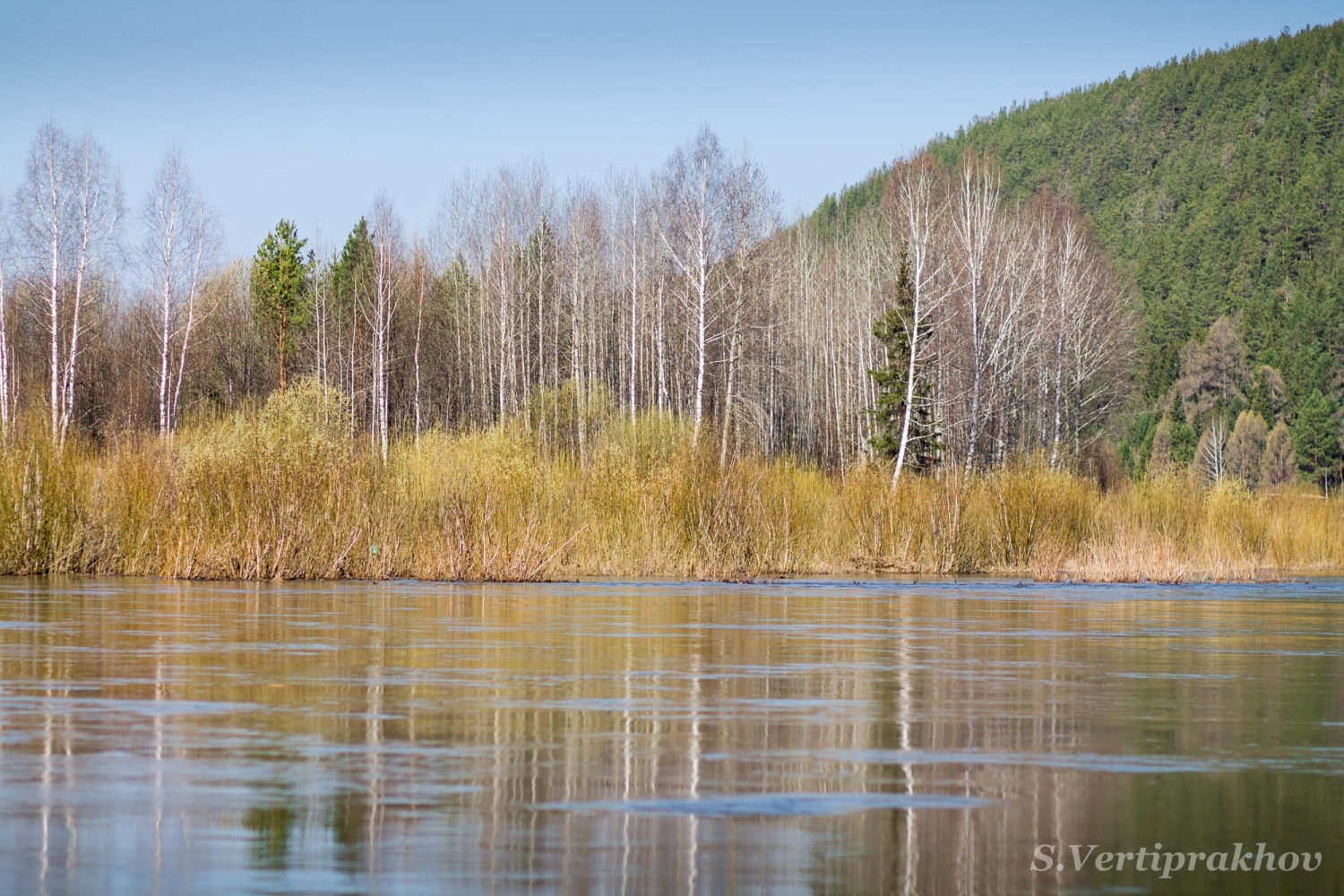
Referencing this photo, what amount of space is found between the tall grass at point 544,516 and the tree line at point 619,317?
43.7 ft

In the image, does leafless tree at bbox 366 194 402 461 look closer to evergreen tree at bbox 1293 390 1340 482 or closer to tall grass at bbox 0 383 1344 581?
tall grass at bbox 0 383 1344 581

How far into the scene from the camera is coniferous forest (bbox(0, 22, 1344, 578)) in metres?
27.2

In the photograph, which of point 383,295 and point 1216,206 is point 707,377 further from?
point 1216,206

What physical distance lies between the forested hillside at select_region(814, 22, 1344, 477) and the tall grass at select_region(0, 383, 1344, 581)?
4774 cm

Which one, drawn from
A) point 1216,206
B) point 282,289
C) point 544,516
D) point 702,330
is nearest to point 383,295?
point 282,289

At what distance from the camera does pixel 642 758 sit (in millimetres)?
8195

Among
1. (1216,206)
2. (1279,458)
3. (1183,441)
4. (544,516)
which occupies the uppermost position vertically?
(1216,206)

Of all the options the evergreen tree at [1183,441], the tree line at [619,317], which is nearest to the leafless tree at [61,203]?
the tree line at [619,317]

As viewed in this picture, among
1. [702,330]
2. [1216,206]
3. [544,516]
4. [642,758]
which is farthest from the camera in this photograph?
[1216,206]

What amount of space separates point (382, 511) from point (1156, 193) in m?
A: 138

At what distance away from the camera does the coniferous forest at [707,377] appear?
27156mm

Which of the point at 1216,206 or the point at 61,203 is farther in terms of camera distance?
the point at 1216,206

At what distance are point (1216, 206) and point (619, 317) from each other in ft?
290

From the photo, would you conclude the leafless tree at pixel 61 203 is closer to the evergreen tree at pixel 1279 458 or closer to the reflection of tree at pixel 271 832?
the reflection of tree at pixel 271 832
